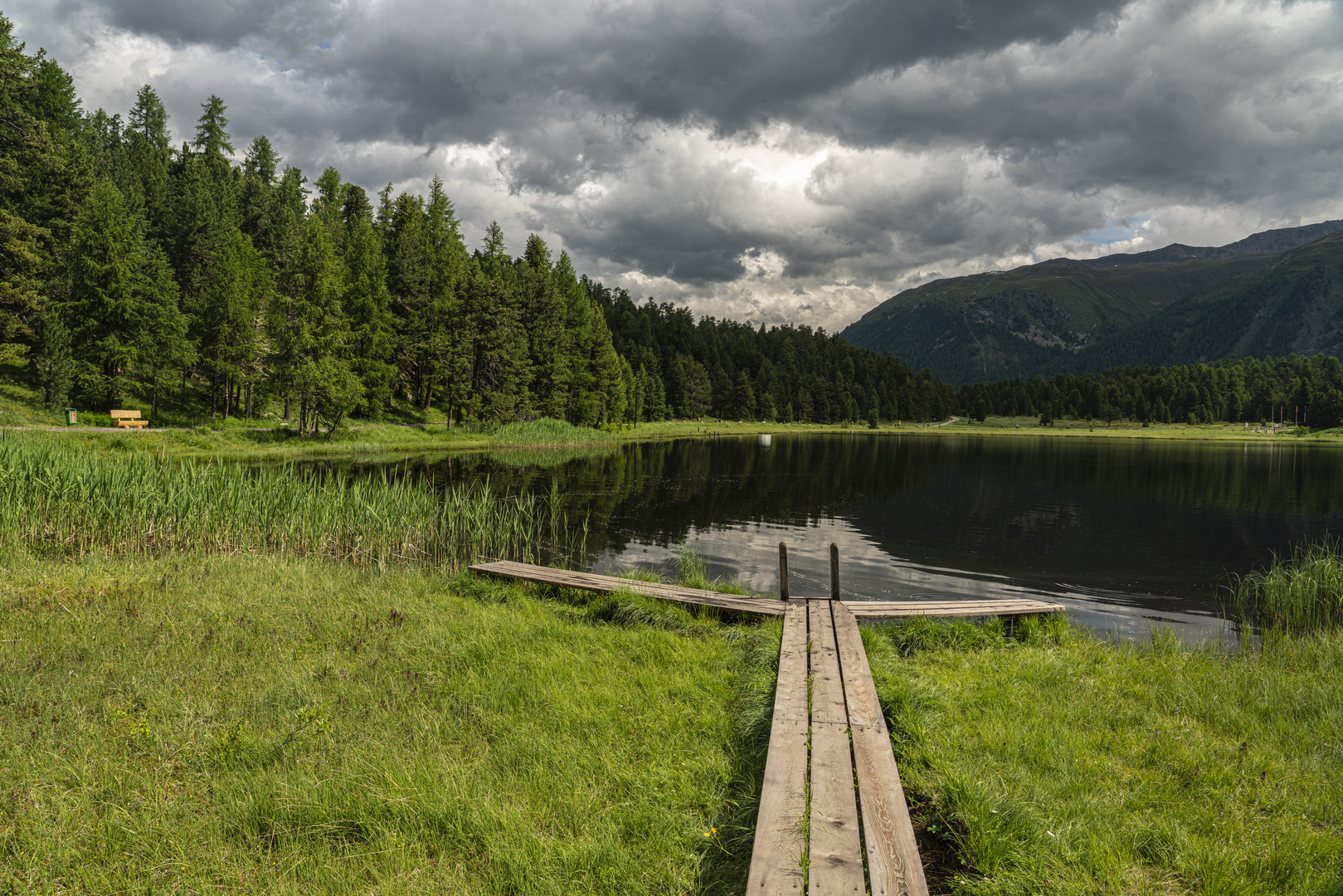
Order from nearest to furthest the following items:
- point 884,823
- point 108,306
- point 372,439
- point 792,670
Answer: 1. point 884,823
2. point 792,670
3. point 108,306
4. point 372,439

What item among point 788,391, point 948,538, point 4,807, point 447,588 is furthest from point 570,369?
point 788,391

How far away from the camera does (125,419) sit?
41.7 meters

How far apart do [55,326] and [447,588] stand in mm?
46549

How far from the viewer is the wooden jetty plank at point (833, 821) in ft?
12.3

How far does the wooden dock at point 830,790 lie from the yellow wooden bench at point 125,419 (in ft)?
165

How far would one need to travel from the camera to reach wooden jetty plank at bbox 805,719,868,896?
148 inches

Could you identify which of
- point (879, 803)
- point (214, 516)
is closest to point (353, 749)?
point (879, 803)

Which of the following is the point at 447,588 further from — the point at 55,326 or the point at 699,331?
the point at 699,331

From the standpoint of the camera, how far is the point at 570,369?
74312 mm

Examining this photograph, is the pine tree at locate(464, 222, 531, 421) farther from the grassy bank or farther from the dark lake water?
the grassy bank

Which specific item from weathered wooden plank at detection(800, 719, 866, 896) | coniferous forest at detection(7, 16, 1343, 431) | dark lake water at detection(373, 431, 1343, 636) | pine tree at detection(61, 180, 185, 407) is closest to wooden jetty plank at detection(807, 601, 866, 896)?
weathered wooden plank at detection(800, 719, 866, 896)

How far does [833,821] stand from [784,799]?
1.30ft

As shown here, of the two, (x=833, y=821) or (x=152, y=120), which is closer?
(x=833, y=821)

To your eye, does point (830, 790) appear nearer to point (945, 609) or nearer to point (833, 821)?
point (833, 821)
